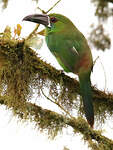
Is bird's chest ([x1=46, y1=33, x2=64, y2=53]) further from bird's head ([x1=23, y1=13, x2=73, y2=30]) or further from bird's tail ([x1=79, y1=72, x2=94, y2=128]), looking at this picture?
bird's tail ([x1=79, y1=72, x2=94, y2=128])

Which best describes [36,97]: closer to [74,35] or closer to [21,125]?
[21,125]

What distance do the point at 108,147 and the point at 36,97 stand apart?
0.95 ft

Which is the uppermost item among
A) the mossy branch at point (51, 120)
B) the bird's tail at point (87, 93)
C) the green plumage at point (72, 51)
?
the green plumage at point (72, 51)

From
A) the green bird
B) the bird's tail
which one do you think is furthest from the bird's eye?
the bird's tail

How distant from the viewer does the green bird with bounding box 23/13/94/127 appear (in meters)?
0.78

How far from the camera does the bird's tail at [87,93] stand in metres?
0.78

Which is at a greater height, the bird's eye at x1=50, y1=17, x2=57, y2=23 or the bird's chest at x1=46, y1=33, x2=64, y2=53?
the bird's eye at x1=50, y1=17, x2=57, y2=23

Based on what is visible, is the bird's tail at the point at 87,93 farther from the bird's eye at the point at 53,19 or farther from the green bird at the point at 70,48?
the bird's eye at the point at 53,19

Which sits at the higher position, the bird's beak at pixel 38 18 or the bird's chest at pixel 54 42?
the bird's beak at pixel 38 18

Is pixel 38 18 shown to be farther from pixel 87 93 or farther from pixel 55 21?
pixel 87 93

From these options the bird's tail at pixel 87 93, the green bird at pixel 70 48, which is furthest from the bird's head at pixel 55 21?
the bird's tail at pixel 87 93

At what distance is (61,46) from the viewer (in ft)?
2.81

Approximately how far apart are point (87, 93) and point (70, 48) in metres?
0.15

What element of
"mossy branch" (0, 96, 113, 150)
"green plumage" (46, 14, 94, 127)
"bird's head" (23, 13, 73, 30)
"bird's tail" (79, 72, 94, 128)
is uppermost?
"bird's head" (23, 13, 73, 30)
